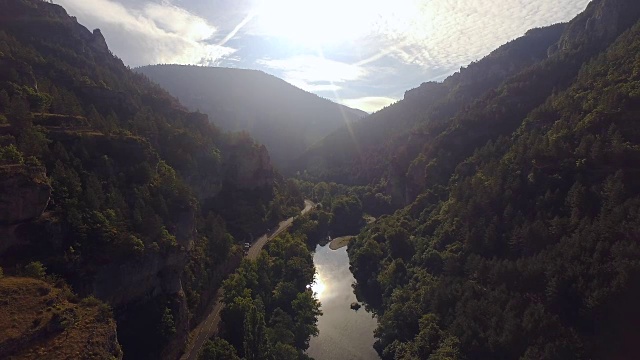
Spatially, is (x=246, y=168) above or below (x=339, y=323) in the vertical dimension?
above

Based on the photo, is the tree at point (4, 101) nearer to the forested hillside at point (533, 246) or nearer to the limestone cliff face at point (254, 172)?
the limestone cliff face at point (254, 172)

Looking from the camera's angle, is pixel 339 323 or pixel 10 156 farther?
pixel 339 323

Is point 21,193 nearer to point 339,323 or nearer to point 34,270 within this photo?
point 34,270

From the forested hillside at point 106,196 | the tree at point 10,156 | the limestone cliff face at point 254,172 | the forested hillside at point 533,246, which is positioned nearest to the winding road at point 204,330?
the forested hillside at point 106,196

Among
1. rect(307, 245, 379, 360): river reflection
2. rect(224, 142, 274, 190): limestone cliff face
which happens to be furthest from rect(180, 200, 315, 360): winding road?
rect(224, 142, 274, 190): limestone cliff face

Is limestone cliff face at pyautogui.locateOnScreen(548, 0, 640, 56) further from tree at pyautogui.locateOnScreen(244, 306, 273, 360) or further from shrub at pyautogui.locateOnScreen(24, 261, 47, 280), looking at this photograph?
shrub at pyautogui.locateOnScreen(24, 261, 47, 280)

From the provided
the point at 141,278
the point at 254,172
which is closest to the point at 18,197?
the point at 141,278
